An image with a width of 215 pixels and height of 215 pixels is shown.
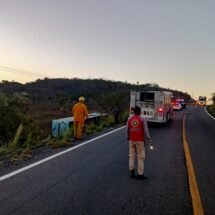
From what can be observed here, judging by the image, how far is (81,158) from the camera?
11.2 m

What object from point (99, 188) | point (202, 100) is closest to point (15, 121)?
point (99, 188)

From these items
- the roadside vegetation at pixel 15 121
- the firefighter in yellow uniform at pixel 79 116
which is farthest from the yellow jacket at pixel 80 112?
the roadside vegetation at pixel 15 121

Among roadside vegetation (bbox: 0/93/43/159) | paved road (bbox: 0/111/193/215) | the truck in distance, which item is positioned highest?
the truck in distance

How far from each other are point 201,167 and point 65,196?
183 inches

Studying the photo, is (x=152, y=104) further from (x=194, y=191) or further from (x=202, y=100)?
(x=202, y=100)

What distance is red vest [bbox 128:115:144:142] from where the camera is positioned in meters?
9.05

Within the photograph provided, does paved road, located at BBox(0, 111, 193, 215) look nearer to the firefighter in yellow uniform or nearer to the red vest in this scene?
the red vest

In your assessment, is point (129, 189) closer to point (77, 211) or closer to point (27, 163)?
point (77, 211)

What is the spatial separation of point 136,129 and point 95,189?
2.08 m

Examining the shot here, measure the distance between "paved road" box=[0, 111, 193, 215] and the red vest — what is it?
862 mm

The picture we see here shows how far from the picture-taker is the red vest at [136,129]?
356 inches

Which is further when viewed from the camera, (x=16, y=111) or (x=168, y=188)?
(x=16, y=111)

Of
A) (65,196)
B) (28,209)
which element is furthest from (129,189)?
(28,209)

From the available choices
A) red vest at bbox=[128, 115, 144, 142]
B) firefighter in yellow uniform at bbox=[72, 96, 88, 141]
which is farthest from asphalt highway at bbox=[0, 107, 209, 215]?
firefighter in yellow uniform at bbox=[72, 96, 88, 141]
